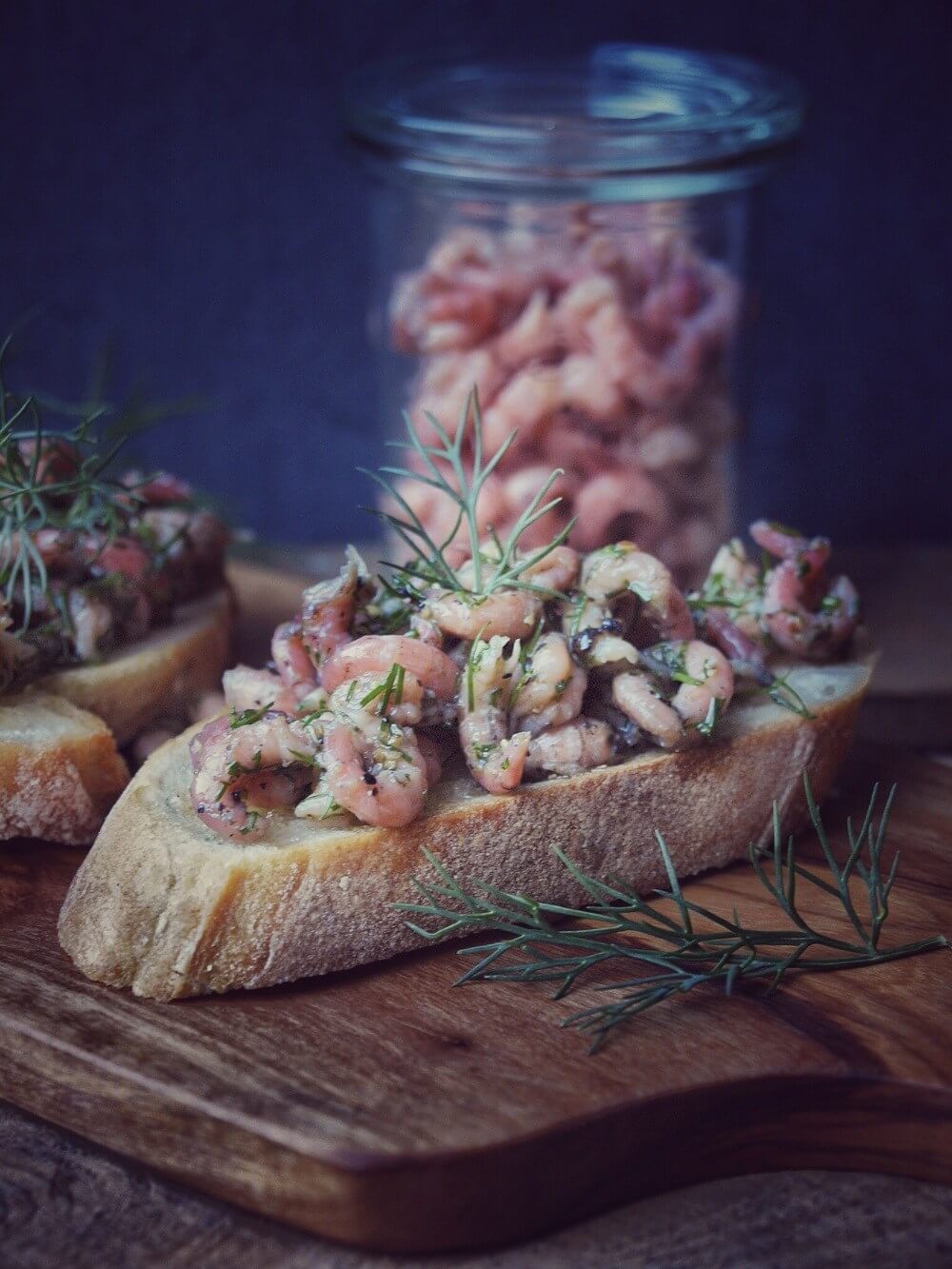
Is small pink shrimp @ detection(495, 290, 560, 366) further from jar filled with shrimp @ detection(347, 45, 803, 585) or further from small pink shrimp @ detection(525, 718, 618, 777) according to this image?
small pink shrimp @ detection(525, 718, 618, 777)

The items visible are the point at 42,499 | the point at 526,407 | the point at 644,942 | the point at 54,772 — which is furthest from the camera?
the point at 526,407

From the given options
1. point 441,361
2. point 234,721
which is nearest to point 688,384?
point 441,361

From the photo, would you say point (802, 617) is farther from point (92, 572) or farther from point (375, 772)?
point (92, 572)

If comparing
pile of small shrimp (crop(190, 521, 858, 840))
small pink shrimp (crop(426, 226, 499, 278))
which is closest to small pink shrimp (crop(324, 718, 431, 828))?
pile of small shrimp (crop(190, 521, 858, 840))

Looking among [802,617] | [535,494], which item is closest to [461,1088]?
[802,617]

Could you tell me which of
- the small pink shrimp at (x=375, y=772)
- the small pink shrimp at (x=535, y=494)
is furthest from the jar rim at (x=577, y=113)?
the small pink shrimp at (x=375, y=772)

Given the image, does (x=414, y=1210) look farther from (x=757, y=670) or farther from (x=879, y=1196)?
(x=757, y=670)

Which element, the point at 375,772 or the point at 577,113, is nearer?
the point at 375,772
